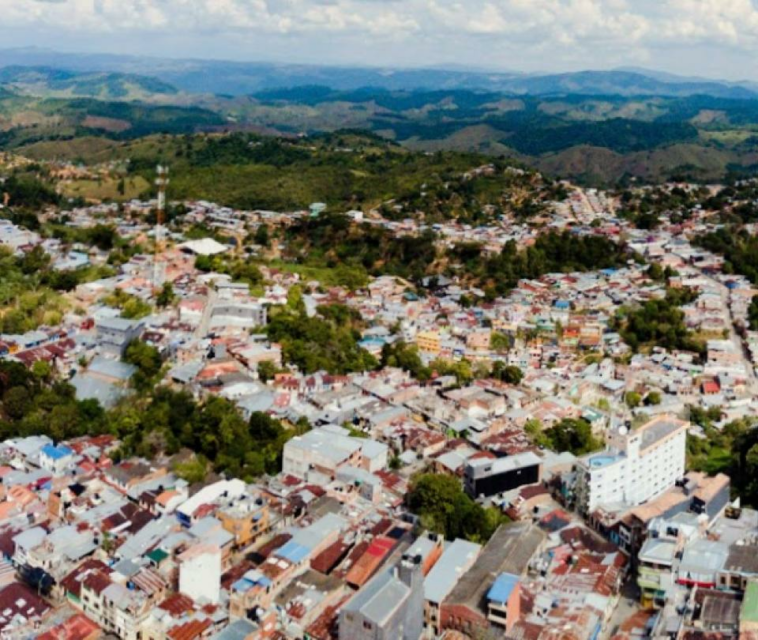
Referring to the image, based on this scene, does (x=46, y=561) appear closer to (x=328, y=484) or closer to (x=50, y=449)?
(x=50, y=449)

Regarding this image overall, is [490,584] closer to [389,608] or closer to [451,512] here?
[389,608]

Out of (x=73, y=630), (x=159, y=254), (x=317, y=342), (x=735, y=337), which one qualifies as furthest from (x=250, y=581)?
(x=159, y=254)

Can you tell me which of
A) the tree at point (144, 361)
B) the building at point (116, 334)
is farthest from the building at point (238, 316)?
the tree at point (144, 361)

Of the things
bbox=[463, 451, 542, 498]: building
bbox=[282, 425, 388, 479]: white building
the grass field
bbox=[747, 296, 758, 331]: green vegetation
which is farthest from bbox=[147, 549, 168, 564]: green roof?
the grass field

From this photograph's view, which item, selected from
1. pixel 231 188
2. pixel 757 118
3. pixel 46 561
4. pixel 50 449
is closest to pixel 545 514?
pixel 46 561

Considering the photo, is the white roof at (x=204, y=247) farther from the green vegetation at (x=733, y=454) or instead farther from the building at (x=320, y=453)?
the green vegetation at (x=733, y=454)
